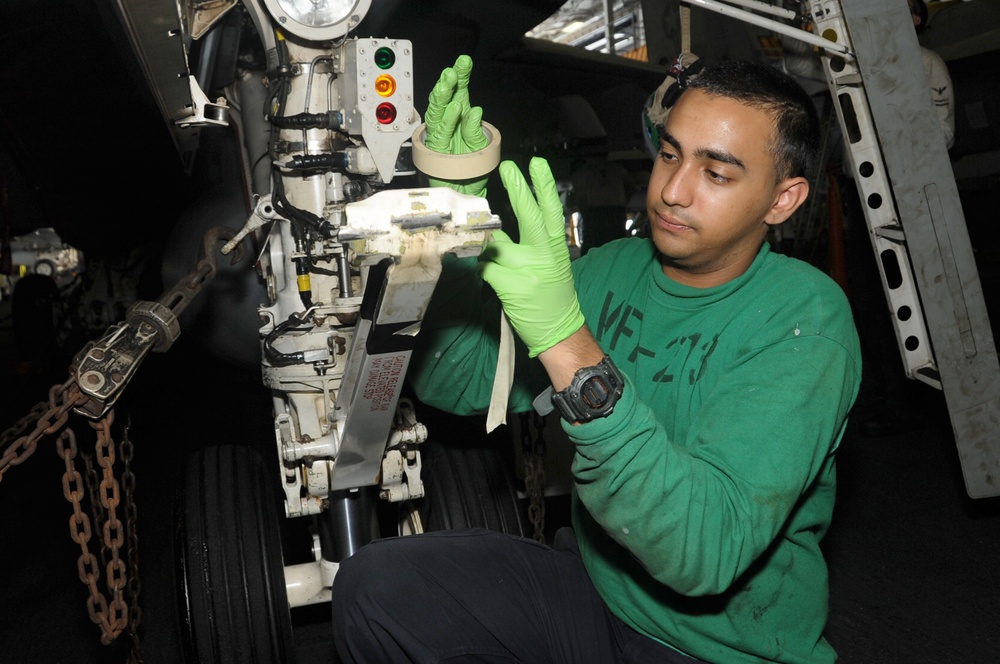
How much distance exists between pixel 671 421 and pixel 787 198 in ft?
1.57

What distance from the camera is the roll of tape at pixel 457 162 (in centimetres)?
131

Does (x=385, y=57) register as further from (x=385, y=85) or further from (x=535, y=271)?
(x=535, y=271)

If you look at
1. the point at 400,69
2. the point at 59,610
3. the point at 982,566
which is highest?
the point at 400,69

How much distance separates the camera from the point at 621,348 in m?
1.54

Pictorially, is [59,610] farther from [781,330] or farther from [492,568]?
[781,330]

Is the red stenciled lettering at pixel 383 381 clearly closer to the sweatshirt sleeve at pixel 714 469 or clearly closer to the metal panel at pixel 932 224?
the sweatshirt sleeve at pixel 714 469

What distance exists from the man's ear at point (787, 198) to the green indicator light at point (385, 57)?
0.76 metres

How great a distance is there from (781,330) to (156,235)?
13.2 feet

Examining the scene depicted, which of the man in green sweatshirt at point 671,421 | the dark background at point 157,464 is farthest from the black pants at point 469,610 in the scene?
the dark background at point 157,464

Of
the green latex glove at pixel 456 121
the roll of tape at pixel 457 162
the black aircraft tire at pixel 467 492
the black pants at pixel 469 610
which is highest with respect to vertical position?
the green latex glove at pixel 456 121

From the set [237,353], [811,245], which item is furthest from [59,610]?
[811,245]

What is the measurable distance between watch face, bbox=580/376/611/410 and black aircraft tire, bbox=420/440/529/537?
105 centimetres

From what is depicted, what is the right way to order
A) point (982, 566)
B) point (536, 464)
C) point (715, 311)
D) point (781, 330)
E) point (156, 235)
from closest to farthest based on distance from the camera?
1. point (781, 330)
2. point (715, 311)
3. point (536, 464)
4. point (982, 566)
5. point (156, 235)

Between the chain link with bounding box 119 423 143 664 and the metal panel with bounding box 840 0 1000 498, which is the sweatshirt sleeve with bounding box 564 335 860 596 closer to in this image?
the chain link with bounding box 119 423 143 664
